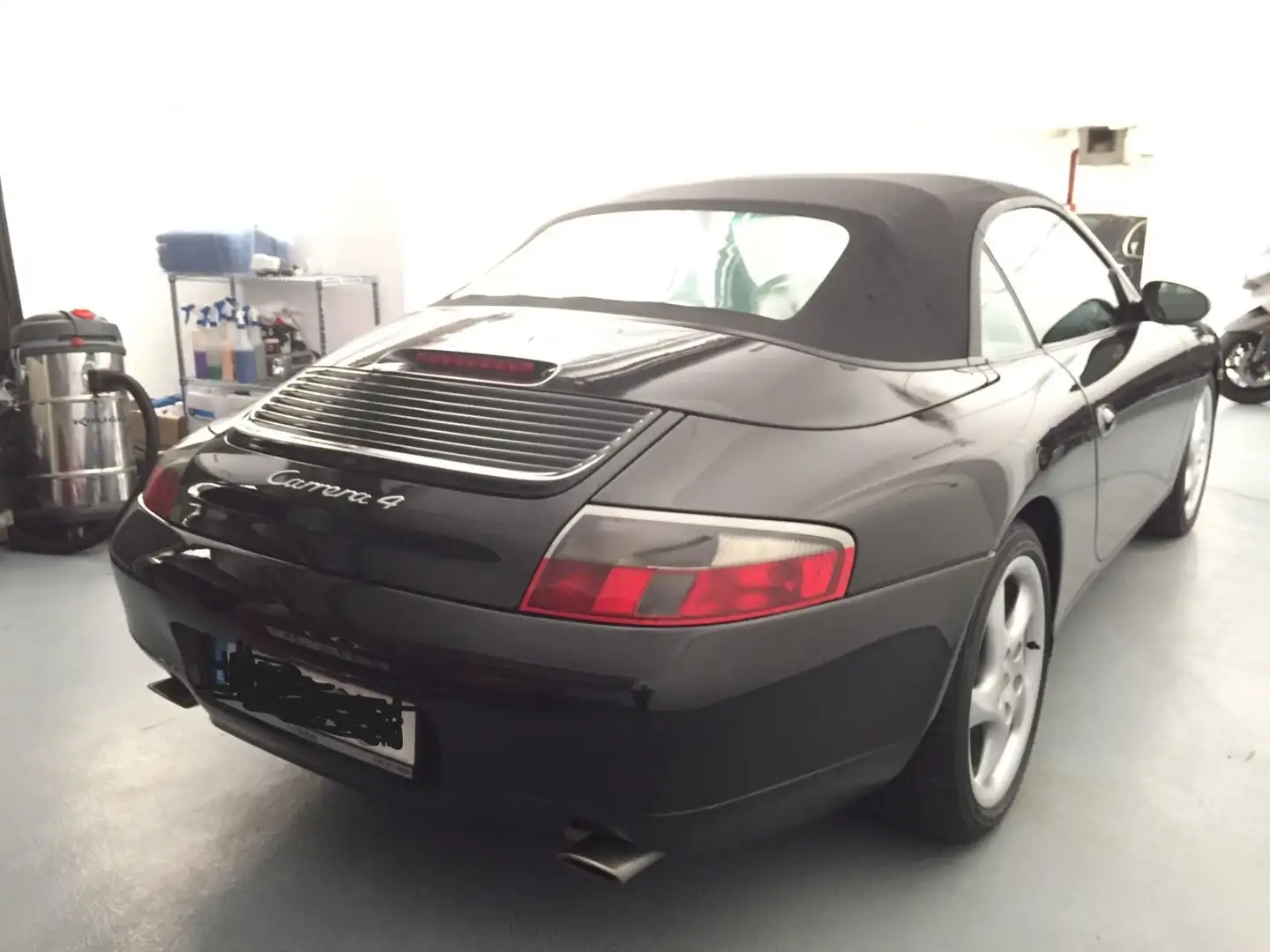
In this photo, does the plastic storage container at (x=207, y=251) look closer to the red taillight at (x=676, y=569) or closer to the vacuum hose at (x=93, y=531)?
the vacuum hose at (x=93, y=531)

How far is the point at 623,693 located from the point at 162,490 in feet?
2.90

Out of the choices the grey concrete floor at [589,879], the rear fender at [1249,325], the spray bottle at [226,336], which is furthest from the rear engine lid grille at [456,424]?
the rear fender at [1249,325]

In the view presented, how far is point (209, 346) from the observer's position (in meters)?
5.02

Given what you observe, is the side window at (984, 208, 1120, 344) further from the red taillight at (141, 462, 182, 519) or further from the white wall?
the white wall

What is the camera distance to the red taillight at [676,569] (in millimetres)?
1140

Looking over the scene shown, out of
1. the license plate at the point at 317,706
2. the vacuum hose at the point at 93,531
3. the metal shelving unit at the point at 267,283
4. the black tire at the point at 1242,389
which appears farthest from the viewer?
the black tire at the point at 1242,389

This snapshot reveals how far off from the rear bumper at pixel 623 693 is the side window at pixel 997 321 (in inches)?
21.8

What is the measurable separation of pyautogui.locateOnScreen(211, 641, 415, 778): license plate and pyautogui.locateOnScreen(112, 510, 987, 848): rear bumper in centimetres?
3

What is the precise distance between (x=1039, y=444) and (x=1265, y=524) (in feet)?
8.44

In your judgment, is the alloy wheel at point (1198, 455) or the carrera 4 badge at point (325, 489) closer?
the carrera 4 badge at point (325, 489)

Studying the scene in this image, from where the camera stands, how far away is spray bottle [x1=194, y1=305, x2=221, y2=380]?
5000 millimetres

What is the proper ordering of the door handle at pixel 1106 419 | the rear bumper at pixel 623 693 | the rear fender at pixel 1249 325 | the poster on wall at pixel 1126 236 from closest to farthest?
the rear bumper at pixel 623 693, the door handle at pixel 1106 419, the rear fender at pixel 1249 325, the poster on wall at pixel 1126 236

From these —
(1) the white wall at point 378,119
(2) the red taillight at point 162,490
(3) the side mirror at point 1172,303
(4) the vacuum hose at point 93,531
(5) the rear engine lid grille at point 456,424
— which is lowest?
(4) the vacuum hose at point 93,531

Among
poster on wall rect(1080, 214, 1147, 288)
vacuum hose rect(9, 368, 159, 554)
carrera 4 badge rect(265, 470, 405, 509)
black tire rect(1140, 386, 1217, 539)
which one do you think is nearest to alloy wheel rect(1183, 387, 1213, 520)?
black tire rect(1140, 386, 1217, 539)
